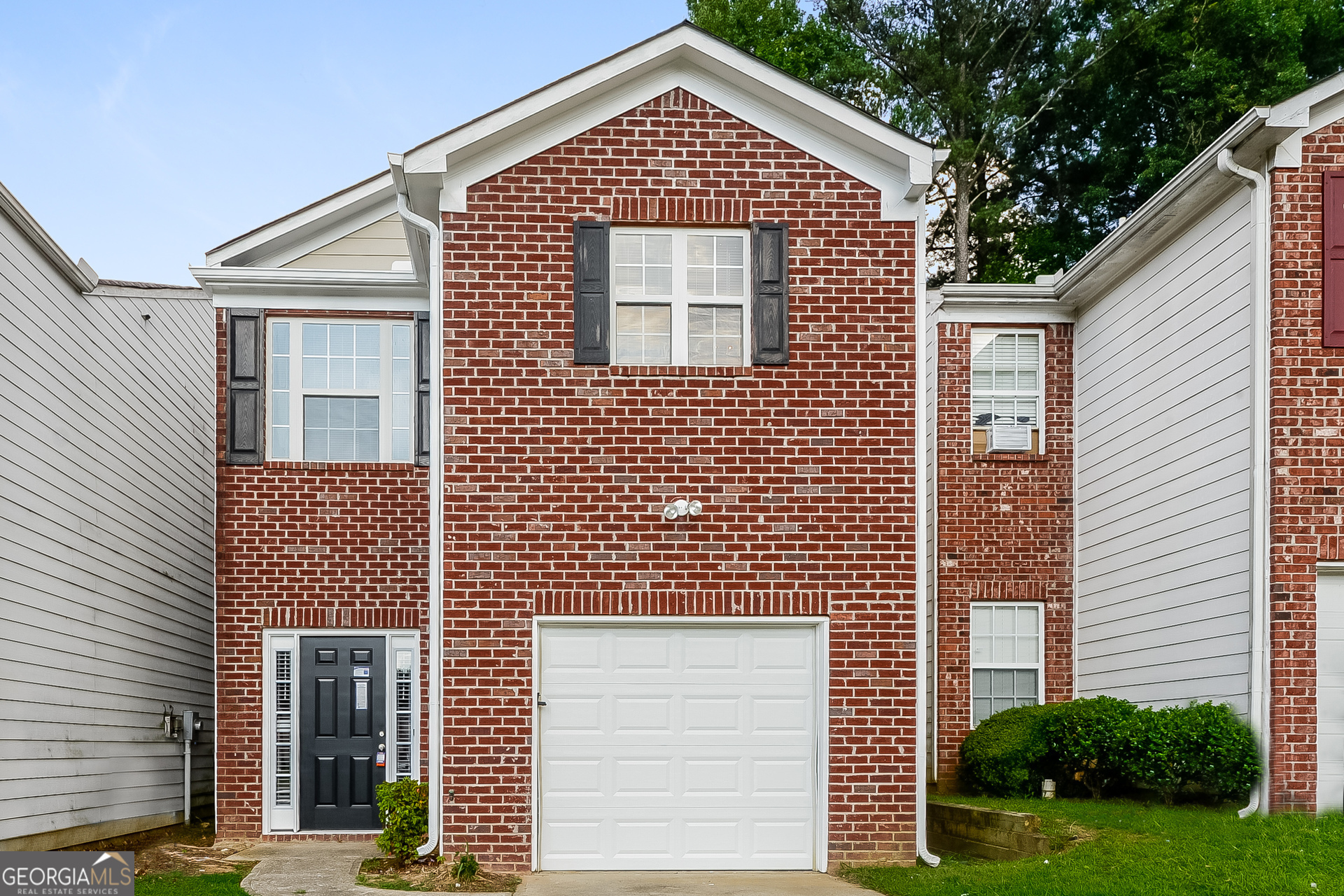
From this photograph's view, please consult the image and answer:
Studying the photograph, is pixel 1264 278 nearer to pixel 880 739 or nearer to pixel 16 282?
pixel 880 739

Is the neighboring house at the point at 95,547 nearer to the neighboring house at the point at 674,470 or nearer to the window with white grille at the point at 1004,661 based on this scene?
the neighboring house at the point at 674,470

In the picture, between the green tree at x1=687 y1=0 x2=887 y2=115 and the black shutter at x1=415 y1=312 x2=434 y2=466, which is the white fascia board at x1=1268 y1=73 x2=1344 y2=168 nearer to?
the black shutter at x1=415 y1=312 x2=434 y2=466

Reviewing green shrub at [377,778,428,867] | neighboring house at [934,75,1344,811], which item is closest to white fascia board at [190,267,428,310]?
green shrub at [377,778,428,867]

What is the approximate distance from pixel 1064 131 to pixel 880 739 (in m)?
19.7

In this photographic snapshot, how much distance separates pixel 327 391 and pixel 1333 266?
9.47 m

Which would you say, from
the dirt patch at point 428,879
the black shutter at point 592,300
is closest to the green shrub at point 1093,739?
the dirt patch at point 428,879

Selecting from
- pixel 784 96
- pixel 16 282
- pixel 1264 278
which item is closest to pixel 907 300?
pixel 784 96

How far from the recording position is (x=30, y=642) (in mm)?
10859

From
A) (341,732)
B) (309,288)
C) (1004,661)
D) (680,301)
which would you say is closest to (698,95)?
(680,301)

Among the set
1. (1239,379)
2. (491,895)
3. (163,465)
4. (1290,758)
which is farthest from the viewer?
(163,465)

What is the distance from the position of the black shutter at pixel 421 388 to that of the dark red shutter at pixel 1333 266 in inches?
326

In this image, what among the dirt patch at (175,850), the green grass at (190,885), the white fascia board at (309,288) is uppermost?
the white fascia board at (309,288)

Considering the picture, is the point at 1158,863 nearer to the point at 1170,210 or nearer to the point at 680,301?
the point at 680,301

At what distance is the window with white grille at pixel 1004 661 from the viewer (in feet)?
49.0
